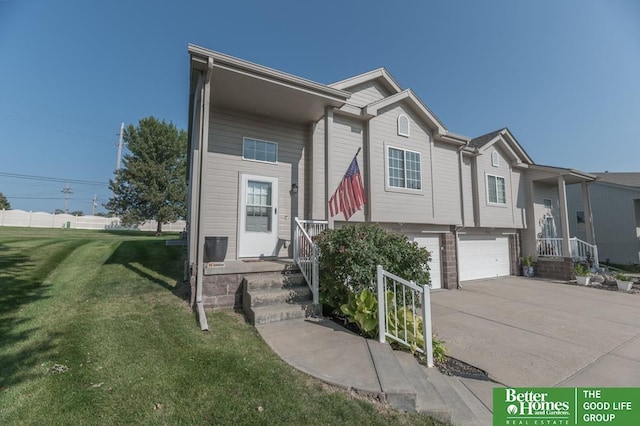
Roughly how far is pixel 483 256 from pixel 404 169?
5826mm

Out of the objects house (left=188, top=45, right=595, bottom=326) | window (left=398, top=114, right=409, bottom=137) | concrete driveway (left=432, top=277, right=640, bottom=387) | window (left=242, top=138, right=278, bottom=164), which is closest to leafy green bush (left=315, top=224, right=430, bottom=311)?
concrete driveway (left=432, top=277, right=640, bottom=387)

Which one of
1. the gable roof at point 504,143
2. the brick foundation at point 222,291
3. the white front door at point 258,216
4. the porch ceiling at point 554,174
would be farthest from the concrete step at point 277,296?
the porch ceiling at point 554,174

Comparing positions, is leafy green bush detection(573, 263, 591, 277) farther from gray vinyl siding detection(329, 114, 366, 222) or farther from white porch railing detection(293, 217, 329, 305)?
white porch railing detection(293, 217, 329, 305)

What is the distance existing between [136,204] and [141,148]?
478 centimetres

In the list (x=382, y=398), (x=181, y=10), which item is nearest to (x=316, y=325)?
(x=382, y=398)

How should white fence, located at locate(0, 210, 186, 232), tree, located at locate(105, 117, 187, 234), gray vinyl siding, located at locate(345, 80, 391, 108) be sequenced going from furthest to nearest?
white fence, located at locate(0, 210, 186, 232), tree, located at locate(105, 117, 187, 234), gray vinyl siding, located at locate(345, 80, 391, 108)

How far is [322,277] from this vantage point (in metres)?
5.05

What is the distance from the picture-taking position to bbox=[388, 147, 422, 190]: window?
889cm

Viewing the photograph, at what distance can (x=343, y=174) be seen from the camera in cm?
802

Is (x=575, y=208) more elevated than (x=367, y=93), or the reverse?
(x=367, y=93)

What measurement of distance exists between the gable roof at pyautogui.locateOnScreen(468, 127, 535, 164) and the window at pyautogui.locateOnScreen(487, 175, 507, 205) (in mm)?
1348

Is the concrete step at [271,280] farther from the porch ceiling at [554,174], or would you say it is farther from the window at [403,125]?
the porch ceiling at [554,174]

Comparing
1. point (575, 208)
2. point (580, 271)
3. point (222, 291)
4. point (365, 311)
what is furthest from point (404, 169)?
point (575, 208)

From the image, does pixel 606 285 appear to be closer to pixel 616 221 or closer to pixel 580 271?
pixel 580 271
